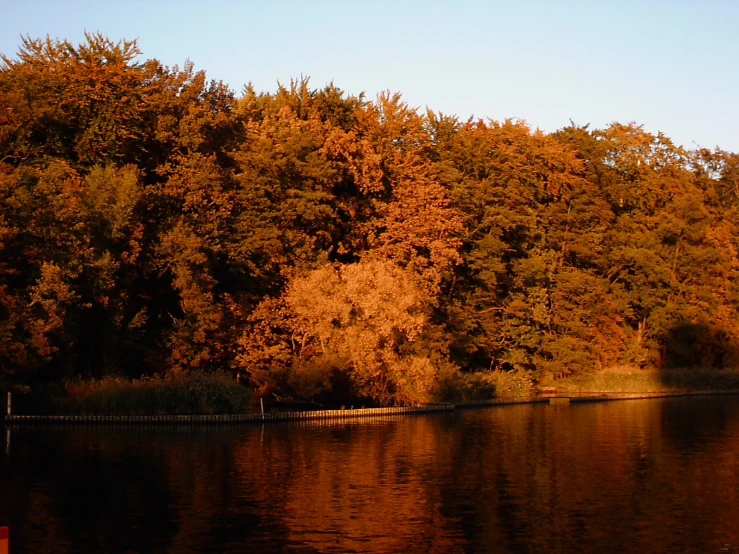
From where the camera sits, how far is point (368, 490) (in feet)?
86.6

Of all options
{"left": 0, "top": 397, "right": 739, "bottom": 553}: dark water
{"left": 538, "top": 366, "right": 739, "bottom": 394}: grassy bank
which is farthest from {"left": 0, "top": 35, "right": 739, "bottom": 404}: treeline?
{"left": 0, "top": 397, "right": 739, "bottom": 553}: dark water

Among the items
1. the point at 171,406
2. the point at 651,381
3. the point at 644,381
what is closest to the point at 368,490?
the point at 171,406

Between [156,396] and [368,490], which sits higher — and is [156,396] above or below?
above

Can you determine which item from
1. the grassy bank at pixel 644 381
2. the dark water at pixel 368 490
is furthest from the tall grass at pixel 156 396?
the grassy bank at pixel 644 381

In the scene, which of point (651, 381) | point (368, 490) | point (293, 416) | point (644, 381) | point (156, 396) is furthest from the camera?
point (651, 381)

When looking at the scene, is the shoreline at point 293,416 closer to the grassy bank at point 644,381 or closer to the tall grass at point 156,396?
the tall grass at point 156,396

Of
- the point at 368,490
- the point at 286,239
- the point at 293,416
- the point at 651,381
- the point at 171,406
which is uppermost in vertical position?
the point at 286,239

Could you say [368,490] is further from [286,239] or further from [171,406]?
[286,239]

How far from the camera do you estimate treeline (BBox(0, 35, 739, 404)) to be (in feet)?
146

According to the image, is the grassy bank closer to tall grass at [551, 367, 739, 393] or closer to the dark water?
tall grass at [551, 367, 739, 393]

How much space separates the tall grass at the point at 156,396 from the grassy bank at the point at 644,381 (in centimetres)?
2849

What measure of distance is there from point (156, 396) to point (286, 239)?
13.2 meters

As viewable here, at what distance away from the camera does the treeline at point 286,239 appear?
44375 millimetres

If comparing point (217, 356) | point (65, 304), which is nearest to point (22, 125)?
point (65, 304)
